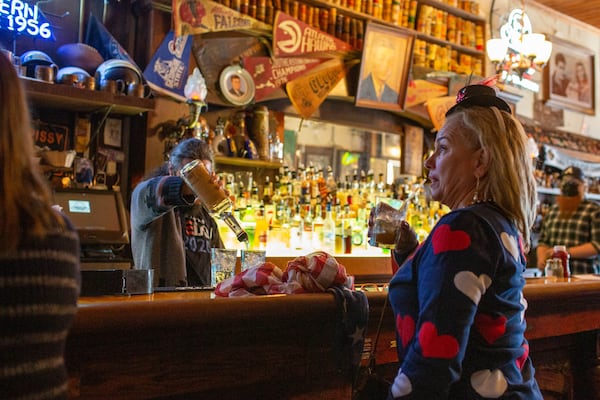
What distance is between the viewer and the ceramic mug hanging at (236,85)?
430cm

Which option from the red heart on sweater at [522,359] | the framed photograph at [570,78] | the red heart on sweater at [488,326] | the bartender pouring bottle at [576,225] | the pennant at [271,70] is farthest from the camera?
the framed photograph at [570,78]

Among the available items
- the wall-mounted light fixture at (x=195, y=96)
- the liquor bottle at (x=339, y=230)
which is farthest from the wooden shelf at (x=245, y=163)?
the liquor bottle at (x=339, y=230)

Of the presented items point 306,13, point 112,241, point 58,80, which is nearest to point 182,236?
point 112,241

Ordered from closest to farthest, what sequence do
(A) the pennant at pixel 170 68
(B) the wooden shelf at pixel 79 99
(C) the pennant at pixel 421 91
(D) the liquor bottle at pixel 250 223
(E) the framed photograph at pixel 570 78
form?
(B) the wooden shelf at pixel 79 99, (A) the pennant at pixel 170 68, (D) the liquor bottle at pixel 250 223, (C) the pennant at pixel 421 91, (E) the framed photograph at pixel 570 78

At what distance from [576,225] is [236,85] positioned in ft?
9.15

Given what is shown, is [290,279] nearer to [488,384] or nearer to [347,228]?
[488,384]

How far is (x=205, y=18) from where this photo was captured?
4.03 m

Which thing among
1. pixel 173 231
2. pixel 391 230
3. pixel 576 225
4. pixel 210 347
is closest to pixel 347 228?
pixel 576 225

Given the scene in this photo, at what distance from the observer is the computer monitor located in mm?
3494

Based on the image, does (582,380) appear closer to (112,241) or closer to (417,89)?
(112,241)

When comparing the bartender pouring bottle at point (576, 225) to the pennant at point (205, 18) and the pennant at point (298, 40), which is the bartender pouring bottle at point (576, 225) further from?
the pennant at point (205, 18)

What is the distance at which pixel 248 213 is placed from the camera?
4.35 m

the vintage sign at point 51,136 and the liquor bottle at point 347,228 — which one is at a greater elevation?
the vintage sign at point 51,136

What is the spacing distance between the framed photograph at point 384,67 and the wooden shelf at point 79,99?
1.95 meters
